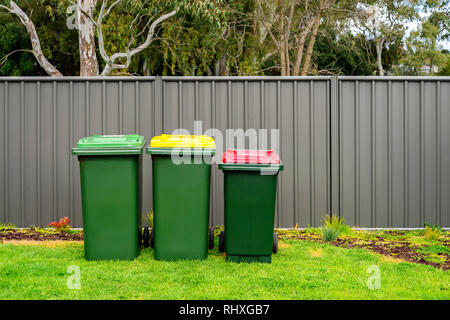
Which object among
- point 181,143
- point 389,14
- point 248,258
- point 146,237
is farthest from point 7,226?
point 389,14

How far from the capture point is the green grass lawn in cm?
378

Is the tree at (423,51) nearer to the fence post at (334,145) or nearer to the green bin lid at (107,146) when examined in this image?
the fence post at (334,145)

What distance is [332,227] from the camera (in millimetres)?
6129

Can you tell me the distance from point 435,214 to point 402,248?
1.41m

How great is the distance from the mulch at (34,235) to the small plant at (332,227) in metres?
3.21

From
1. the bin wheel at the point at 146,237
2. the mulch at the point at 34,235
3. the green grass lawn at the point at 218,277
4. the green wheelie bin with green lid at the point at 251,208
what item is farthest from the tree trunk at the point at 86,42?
the green wheelie bin with green lid at the point at 251,208

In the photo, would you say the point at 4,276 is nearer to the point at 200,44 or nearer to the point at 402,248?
the point at 402,248

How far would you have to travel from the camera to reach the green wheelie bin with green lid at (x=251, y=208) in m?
4.76

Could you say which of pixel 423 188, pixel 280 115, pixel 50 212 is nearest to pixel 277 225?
pixel 280 115
